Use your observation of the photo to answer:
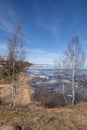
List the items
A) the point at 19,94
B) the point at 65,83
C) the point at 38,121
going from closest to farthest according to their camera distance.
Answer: the point at 38,121, the point at 19,94, the point at 65,83

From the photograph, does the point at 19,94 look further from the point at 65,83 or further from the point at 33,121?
the point at 33,121

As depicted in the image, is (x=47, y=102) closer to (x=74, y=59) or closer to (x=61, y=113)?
(x=74, y=59)

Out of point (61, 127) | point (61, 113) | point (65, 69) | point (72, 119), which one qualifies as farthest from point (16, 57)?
point (61, 127)

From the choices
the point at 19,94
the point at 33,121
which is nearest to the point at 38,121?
the point at 33,121

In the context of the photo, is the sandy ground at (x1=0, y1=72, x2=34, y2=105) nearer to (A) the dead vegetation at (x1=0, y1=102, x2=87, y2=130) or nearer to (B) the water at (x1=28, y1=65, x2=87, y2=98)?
(B) the water at (x1=28, y1=65, x2=87, y2=98)

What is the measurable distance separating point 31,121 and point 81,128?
1.84 m

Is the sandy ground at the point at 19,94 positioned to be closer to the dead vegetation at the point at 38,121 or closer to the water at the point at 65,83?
the water at the point at 65,83

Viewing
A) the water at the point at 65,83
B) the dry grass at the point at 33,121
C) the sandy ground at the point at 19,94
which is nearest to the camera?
the dry grass at the point at 33,121

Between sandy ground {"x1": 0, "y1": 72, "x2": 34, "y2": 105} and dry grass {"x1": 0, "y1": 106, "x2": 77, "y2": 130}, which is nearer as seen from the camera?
dry grass {"x1": 0, "y1": 106, "x2": 77, "y2": 130}

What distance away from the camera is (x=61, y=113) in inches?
299

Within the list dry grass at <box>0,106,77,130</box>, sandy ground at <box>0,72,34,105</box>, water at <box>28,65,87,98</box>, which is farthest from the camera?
water at <box>28,65,87,98</box>

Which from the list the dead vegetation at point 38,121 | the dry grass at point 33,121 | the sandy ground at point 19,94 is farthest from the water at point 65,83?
the dry grass at point 33,121

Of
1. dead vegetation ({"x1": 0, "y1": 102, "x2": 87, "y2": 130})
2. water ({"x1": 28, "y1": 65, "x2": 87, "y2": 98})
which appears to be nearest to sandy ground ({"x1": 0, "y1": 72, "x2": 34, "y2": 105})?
water ({"x1": 28, "y1": 65, "x2": 87, "y2": 98})

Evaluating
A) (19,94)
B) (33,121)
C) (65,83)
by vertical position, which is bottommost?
(19,94)
